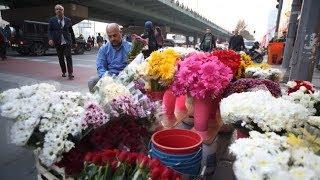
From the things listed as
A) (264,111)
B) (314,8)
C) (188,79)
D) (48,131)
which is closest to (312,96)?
(264,111)

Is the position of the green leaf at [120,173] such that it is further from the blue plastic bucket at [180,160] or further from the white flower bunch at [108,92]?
the white flower bunch at [108,92]

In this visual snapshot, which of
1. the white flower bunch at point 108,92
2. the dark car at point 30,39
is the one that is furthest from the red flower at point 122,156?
the dark car at point 30,39

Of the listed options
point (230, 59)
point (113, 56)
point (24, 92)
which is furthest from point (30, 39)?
point (230, 59)

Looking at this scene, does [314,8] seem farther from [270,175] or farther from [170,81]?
[270,175]

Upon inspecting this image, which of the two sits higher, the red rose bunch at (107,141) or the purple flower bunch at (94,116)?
the purple flower bunch at (94,116)

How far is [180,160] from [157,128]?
2.36 ft

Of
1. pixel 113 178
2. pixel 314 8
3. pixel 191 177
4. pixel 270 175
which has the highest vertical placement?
pixel 314 8

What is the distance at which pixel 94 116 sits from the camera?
1841mm

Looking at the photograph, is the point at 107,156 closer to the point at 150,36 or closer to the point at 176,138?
the point at 176,138

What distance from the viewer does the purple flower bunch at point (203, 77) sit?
2.31m

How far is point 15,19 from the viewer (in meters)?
29.8

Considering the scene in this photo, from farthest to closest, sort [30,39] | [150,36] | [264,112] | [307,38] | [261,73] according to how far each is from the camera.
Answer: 1. [30,39]
2. [150,36]
3. [307,38]
4. [261,73]
5. [264,112]

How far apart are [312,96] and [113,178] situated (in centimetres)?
175

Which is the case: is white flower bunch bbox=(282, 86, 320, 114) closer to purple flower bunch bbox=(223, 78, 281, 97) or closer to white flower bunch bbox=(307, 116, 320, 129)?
purple flower bunch bbox=(223, 78, 281, 97)
